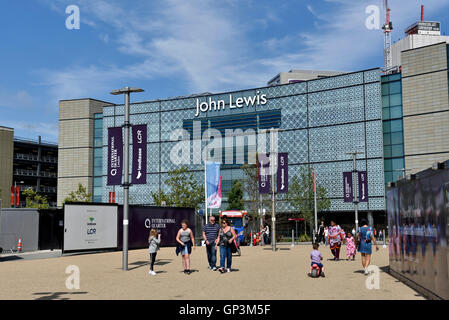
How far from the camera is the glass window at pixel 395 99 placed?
59.2 meters

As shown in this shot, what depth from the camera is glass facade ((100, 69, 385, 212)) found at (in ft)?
197

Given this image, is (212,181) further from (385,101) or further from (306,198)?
(385,101)

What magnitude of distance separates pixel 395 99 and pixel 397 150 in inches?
237

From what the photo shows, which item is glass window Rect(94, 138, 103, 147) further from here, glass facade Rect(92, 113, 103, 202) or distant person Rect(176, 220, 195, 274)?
A: distant person Rect(176, 220, 195, 274)

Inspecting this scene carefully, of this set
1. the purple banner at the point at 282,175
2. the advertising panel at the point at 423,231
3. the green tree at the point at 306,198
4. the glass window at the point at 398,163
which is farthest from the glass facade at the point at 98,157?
the advertising panel at the point at 423,231

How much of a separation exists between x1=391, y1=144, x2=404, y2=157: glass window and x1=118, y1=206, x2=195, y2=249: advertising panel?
31.8 meters

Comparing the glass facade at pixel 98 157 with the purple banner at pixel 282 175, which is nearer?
the purple banner at pixel 282 175

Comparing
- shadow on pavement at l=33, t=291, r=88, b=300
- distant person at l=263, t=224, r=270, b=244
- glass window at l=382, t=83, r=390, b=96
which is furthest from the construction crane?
shadow on pavement at l=33, t=291, r=88, b=300

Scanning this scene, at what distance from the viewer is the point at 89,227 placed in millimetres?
27000

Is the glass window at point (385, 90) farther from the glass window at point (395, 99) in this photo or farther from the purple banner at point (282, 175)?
the purple banner at point (282, 175)

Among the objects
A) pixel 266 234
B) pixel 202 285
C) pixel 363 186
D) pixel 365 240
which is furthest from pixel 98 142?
pixel 202 285

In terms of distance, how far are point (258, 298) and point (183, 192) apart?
4646 centimetres

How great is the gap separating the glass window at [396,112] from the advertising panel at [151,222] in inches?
1305
